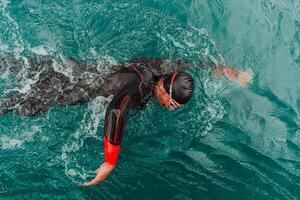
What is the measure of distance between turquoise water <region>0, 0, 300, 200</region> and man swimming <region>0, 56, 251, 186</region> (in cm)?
24

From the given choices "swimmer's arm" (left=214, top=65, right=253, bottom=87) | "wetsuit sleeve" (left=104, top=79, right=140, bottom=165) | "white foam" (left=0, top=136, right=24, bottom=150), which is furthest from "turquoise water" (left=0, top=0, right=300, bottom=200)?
"wetsuit sleeve" (left=104, top=79, right=140, bottom=165)

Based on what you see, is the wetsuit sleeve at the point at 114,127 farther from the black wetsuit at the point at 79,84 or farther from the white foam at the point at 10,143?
the white foam at the point at 10,143

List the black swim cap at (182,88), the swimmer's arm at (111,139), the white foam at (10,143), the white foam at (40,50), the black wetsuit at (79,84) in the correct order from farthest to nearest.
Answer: the white foam at (40,50)
the white foam at (10,143)
the black wetsuit at (79,84)
the black swim cap at (182,88)
the swimmer's arm at (111,139)

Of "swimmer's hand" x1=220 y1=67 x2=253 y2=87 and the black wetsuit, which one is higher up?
"swimmer's hand" x1=220 y1=67 x2=253 y2=87

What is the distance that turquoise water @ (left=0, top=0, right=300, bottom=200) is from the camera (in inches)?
265

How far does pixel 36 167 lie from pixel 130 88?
2.06 m

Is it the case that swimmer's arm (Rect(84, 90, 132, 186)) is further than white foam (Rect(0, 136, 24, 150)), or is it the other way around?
white foam (Rect(0, 136, 24, 150))

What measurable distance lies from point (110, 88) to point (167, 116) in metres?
1.65

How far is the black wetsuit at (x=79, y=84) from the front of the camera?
20.0ft

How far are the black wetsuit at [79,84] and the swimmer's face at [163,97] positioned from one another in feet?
0.40

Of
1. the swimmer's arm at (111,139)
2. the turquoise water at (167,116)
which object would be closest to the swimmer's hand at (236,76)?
the turquoise water at (167,116)

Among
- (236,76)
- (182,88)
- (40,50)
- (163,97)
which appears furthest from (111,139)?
(236,76)

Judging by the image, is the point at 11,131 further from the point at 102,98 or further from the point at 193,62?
the point at 193,62

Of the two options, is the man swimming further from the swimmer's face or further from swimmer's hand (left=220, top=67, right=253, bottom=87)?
swimmer's hand (left=220, top=67, right=253, bottom=87)
